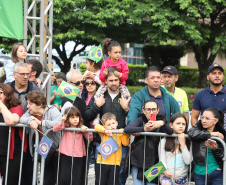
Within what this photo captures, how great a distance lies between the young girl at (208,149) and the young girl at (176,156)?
119 millimetres

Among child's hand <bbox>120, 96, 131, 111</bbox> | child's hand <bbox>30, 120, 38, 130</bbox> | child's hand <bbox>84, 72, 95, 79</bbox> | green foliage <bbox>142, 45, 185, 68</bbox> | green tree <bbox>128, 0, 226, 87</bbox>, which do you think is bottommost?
child's hand <bbox>30, 120, 38, 130</bbox>

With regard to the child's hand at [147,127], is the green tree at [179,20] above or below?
above

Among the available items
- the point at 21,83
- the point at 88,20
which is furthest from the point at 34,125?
the point at 88,20

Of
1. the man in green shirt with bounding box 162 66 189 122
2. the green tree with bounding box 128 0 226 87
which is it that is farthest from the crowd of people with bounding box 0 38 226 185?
the green tree with bounding box 128 0 226 87

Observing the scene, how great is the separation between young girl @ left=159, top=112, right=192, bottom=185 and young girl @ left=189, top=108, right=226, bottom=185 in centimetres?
12

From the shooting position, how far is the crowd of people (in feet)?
16.6

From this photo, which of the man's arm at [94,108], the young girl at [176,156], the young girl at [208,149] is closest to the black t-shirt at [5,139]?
the man's arm at [94,108]

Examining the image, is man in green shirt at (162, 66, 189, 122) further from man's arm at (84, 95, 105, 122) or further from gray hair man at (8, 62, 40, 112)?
gray hair man at (8, 62, 40, 112)

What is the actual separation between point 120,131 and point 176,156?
76cm

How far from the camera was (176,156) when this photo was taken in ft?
17.0

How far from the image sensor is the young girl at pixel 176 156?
16.7 ft

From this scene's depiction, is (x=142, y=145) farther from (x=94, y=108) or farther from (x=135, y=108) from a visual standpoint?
(x=94, y=108)

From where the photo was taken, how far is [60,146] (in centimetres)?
552

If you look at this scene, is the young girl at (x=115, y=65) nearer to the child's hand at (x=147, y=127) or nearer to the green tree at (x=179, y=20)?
the child's hand at (x=147, y=127)
